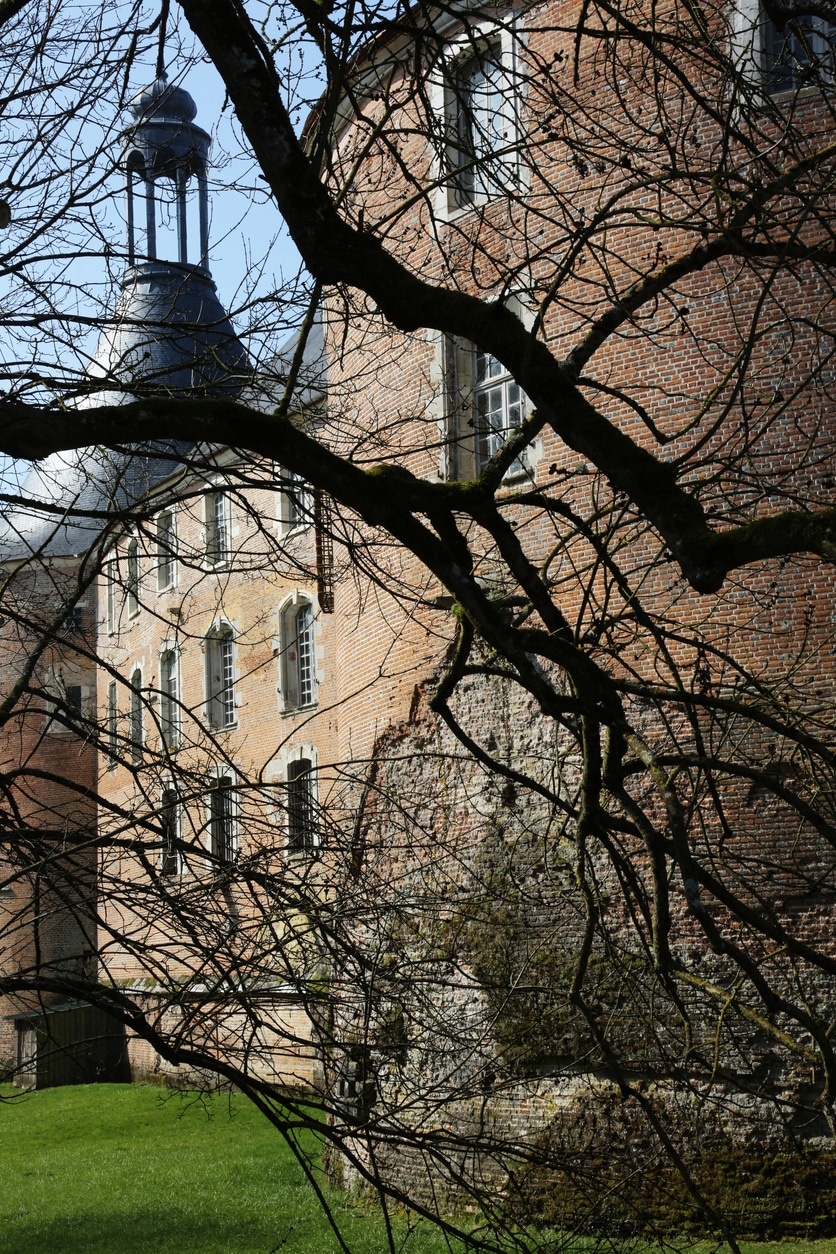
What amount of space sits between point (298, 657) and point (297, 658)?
80mm

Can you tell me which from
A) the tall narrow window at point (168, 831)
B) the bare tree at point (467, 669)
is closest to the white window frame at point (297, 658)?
the bare tree at point (467, 669)

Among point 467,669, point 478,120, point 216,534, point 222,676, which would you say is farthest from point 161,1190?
point 467,669

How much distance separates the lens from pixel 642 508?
407 cm

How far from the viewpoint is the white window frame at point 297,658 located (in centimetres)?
2258

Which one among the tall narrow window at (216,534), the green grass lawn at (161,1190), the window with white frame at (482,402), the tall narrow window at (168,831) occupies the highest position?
the window with white frame at (482,402)

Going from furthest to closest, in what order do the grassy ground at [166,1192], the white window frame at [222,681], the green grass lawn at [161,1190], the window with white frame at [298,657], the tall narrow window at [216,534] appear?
the white window frame at [222,681], the window with white frame at [298,657], the green grass lawn at [161,1190], the grassy ground at [166,1192], the tall narrow window at [216,534]

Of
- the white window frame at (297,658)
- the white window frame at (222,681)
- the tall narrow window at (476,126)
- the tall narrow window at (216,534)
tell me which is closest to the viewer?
Answer: the tall narrow window at (476,126)

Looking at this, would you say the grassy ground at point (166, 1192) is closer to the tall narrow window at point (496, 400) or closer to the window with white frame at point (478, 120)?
the tall narrow window at point (496, 400)

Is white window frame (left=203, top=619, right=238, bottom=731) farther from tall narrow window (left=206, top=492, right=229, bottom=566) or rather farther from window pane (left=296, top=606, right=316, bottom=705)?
tall narrow window (left=206, top=492, right=229, bottom=566)

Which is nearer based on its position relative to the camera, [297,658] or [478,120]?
[478,120]

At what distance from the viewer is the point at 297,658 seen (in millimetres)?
23156

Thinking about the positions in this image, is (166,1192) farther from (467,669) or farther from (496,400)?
(467,669)

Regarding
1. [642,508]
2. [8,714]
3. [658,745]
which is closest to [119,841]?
[8,714]

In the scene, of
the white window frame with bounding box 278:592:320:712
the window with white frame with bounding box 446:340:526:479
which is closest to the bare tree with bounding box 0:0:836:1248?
the window with white frame with bounding box 446:340:526:479
